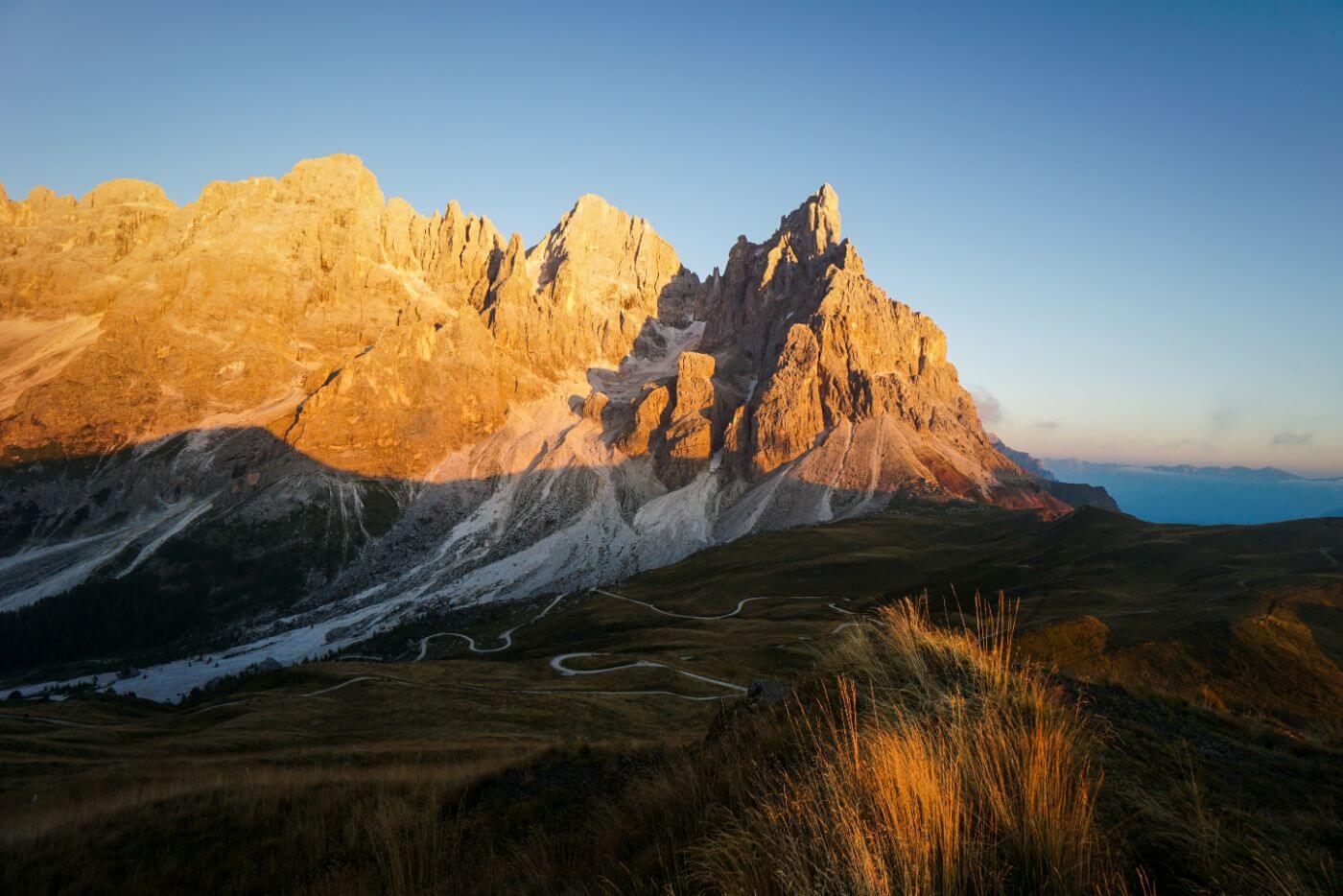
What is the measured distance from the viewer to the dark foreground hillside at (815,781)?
4.28m

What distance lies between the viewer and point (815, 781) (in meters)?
5.15

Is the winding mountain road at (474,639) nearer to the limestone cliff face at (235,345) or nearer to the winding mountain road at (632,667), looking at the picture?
the winding mountain road at (632,667)

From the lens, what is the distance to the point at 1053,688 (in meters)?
8.08

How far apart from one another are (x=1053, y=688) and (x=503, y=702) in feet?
93.8

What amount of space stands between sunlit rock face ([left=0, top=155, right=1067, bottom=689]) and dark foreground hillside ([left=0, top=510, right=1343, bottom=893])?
357 ft

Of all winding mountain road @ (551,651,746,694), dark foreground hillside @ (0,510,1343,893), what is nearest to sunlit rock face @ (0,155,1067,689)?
winding mountain road @ (551,651,746,694)

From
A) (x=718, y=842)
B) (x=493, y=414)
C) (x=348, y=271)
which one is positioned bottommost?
(x=718, y=842)

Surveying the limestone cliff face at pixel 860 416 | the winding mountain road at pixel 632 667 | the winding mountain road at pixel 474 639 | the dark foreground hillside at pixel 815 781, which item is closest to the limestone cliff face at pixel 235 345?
the limestone cliff face at pixel 860 416

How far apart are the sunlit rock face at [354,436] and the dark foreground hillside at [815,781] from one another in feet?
357

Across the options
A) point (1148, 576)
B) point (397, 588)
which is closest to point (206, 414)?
point (397, 588)

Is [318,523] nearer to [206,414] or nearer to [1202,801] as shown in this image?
[206,414]

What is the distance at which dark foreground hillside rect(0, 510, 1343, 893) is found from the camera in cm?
Result: 428

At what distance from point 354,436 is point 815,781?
184 metres

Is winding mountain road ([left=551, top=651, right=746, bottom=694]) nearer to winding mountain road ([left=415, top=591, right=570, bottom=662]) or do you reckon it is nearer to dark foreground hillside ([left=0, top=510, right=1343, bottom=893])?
dark foreground hillside ([left=0, top=510, right=1343, bottom=893])
